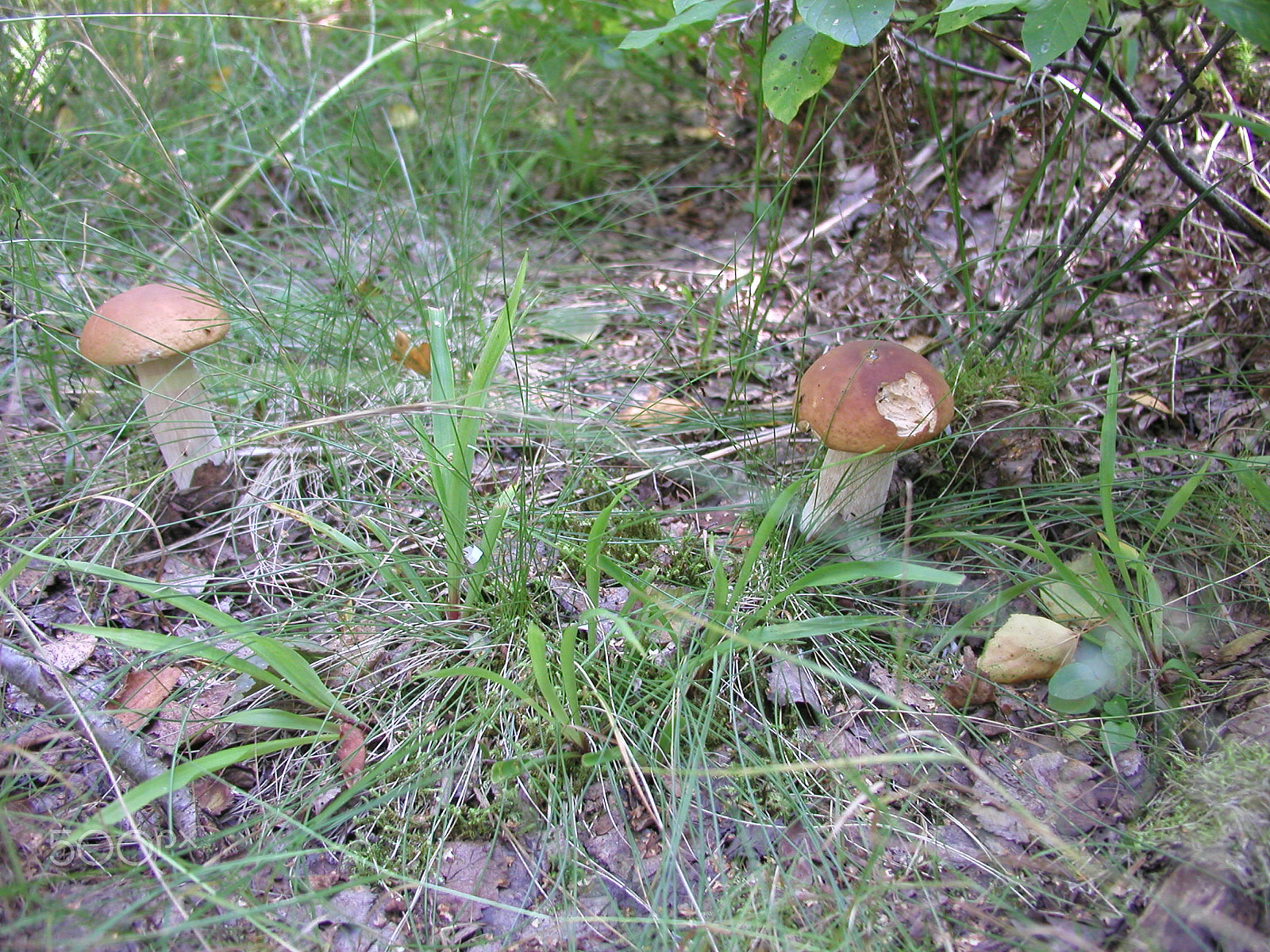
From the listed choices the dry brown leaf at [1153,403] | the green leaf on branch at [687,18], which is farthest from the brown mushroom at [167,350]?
the dry brown leaf at [1153,403]

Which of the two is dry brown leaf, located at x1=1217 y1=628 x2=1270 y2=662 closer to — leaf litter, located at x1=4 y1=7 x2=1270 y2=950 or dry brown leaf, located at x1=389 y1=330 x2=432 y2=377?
leaf litter, located at x1=4 y1=7 x2=1270 y2=950

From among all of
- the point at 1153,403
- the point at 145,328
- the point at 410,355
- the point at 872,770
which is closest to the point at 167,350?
the point at 145,328

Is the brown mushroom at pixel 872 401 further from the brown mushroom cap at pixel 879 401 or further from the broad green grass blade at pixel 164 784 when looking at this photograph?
the broad green grass blade at pixel 164 784

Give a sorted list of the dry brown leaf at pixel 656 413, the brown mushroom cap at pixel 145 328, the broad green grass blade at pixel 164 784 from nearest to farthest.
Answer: the broad green grass blade at pixel 164 784 → the brown mushroom cap at pixel 145 328 → the dry brown leaf at pixel 656 413

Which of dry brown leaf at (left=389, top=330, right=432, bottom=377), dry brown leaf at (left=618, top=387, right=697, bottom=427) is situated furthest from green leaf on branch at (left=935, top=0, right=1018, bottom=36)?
dry brown leaf at (left=389, top=330, right=432, bottom=377)

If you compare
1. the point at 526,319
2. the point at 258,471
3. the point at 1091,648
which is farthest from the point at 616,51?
the point at 1091,648
